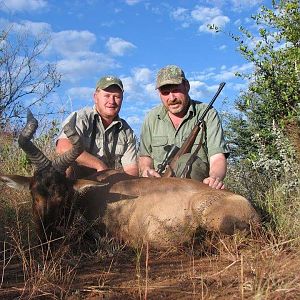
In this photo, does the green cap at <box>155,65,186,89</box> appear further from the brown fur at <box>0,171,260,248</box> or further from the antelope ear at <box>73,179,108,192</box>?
the antelope ear at <box>73,179,108,192</box>

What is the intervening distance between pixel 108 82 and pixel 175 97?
94 cm

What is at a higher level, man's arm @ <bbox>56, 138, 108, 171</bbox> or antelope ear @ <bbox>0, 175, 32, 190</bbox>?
man's arm @ <bbox>56, 138, 108, 171</bbox>

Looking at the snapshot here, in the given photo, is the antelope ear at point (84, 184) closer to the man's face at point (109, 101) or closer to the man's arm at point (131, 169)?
the man's face at point (109, 101)

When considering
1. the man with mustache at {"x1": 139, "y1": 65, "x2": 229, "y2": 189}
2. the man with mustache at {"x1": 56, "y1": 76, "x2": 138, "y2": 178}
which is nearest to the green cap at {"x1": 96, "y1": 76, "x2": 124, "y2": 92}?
the man with mustache at {"x1": 56, "y1": 76, "x2": 138, "y2": 178}

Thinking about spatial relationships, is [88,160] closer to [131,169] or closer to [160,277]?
[131,169]

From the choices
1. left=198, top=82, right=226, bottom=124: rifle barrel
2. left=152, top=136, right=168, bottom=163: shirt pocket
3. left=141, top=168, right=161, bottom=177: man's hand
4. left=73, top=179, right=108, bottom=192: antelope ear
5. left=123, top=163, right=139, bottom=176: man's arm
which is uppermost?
left=198, top=82, right=226, bottom=124: rifle barrel

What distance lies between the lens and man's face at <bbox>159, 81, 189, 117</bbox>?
22.0 feet

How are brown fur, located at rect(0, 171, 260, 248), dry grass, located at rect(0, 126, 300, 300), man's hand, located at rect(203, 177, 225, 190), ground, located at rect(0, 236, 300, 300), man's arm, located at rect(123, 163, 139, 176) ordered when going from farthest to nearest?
man's arm, located at rect(123, 163, 139, 176) < man's hand, located at rect(203, 177, 225, 190) < brown fur, located at rect(0, 171, 260, 248) < dry grass, located at rect(0, 126, 300, 300) < ground, located at rect(0, 236, 300, 300)

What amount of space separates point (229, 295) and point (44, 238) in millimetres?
2395

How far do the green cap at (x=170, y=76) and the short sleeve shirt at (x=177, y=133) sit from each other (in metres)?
Answer: 0.43

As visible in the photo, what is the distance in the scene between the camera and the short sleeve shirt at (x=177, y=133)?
21.5ft

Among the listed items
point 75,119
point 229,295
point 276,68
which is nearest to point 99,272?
point 229,295

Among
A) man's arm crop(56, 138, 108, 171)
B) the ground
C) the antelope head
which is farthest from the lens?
man's arm crop(56, 138, 108, 171)

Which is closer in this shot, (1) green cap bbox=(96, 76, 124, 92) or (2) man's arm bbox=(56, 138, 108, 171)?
(2) man's arm bbox=(56, 138, 108, 171)
